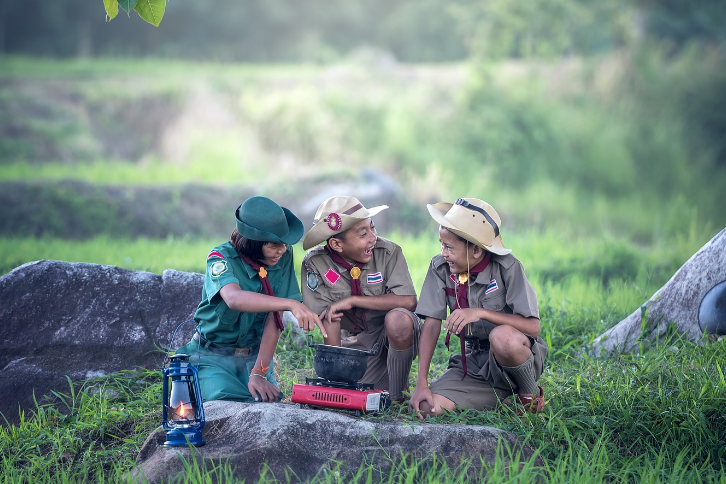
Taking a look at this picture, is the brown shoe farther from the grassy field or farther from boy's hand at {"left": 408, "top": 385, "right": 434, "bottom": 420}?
boy's hand at {"left": 408, "top": 385, "right": 434, "bottom": 420}

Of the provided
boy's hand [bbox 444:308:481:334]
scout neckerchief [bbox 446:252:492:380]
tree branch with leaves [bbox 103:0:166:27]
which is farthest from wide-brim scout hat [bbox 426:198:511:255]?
tree branch with leaves [bbox 103:0:166:27]

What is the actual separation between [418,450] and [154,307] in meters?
2.60

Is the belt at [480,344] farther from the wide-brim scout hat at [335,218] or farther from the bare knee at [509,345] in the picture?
the wide-brim scout hat at [335,218]

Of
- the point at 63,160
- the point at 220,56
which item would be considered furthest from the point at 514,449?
the point at 220,56

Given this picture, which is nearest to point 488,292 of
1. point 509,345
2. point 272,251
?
point 509,345

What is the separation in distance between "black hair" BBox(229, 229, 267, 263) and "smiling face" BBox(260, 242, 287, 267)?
2cm

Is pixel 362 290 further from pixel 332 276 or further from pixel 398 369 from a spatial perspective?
pixel 398 369

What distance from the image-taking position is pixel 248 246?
4.32 metres

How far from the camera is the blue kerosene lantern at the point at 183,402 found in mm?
3617

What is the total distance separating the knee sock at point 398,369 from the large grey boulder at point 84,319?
169 cm

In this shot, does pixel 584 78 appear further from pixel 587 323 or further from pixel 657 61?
pixel 587 323

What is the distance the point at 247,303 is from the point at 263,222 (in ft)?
1.50

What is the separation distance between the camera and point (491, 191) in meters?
15.4

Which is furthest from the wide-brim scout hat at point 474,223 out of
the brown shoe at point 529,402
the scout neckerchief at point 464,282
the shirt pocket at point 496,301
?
the brown shoe at point 529,402
